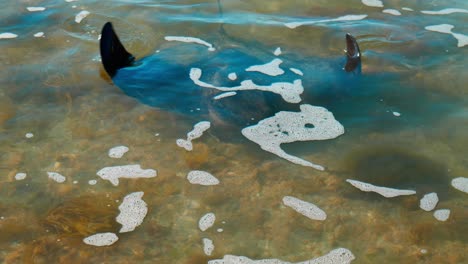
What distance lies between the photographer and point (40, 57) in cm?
641

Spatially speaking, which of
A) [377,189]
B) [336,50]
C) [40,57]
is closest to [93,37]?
[40,57]

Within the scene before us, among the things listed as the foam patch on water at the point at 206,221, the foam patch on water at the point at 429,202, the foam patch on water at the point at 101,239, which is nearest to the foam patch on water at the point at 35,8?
the foam patch on water at the point at 101,239

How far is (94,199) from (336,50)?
11.9 ft

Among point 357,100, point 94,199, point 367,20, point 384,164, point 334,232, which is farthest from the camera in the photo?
point 367,20

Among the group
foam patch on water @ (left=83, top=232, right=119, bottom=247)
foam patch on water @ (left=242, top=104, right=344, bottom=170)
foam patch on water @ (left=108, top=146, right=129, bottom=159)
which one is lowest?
foam patch on water @ (left=83, top=232, right=119, bottom=247)

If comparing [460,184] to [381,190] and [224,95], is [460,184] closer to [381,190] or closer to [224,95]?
[381,190]

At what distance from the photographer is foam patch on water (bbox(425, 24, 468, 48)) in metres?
6.66

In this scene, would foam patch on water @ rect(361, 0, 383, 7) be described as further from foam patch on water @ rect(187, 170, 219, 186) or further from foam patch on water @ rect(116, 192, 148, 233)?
foam patch on water @ rect(116, 192, 148, 233)

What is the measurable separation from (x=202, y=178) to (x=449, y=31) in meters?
4.25

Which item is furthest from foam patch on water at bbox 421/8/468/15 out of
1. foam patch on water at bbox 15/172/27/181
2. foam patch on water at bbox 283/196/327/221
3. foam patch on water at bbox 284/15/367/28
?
foam patch on water at bbox 15/172/27/181

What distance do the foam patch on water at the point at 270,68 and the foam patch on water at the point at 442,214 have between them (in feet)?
8.53

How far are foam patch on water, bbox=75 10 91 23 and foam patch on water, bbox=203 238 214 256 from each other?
4519 mm

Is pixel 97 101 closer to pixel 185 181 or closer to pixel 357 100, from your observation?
pixel 185 181

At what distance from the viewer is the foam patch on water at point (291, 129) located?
4.96 metres
